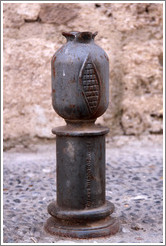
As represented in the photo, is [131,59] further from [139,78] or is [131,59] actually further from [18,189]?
[18,189]

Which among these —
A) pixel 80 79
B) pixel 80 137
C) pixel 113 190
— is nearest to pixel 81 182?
pixel 80 137

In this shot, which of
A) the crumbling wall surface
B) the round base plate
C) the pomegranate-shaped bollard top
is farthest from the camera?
the crumbling wall surface

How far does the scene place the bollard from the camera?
2.35 meters

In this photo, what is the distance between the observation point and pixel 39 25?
4.26 m

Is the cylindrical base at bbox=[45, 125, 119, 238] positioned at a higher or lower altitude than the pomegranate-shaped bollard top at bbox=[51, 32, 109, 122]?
lower

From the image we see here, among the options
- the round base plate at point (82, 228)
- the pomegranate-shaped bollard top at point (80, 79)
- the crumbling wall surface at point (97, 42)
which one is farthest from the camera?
the crumbling wall surface at point (97, 42)

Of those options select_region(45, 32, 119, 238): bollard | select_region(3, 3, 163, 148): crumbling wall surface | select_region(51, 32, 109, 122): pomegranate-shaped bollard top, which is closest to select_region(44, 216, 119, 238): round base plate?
select_region(45, 32, 119, 238): bollard

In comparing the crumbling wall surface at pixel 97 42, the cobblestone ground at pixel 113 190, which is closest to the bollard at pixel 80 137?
the cobblestone ground at pixel 113 190

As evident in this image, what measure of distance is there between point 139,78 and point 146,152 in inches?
29.3

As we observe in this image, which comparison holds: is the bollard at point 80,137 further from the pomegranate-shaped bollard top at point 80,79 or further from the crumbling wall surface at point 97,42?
the crumbling wall surface at point 97,42

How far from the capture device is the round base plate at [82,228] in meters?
2.47

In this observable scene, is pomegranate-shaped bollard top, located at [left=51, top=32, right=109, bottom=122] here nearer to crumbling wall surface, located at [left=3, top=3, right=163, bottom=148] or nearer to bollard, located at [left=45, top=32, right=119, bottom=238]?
bollard, located at [left=45, top=32, right=119, bottom=238]

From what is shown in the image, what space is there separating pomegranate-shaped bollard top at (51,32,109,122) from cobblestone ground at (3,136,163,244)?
0.72 m

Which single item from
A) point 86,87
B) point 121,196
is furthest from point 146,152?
point 86,87
